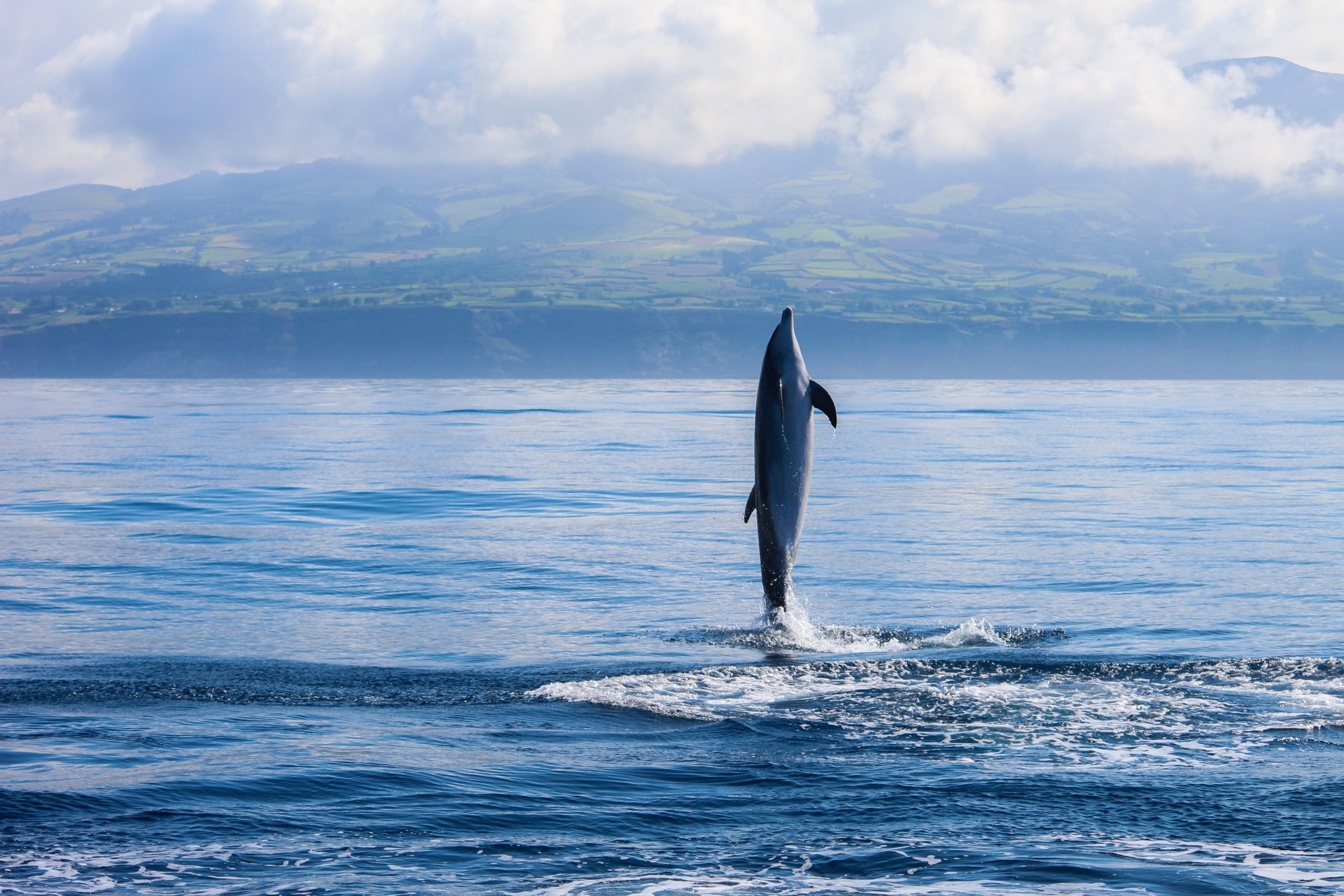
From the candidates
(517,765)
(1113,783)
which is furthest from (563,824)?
(1113,783)

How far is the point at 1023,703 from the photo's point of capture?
12664 mm

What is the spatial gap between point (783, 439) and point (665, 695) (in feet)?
9.32

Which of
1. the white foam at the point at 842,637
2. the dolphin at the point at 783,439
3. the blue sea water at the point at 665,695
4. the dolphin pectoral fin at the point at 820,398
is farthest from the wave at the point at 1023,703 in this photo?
the dolphin pectoral fin at the point at 820,398

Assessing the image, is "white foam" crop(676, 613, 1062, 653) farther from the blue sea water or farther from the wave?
the wave

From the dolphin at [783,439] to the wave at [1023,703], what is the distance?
1.62m

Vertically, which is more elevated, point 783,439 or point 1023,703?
point 783,439

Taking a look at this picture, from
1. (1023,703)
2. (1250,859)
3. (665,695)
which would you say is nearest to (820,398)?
(665,695)

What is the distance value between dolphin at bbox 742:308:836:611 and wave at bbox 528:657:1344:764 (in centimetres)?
162

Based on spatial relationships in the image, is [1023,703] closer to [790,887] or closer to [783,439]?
[783,439]

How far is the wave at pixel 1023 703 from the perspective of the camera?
36.5 ft

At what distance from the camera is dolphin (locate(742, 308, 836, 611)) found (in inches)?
516

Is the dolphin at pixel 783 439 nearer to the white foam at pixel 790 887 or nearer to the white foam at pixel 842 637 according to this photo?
the white foam at pixel 842 637

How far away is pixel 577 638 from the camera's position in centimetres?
1666

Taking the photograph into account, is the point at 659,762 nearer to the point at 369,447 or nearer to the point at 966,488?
the point at 966,488
